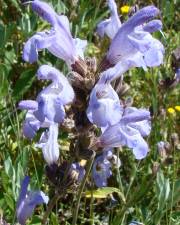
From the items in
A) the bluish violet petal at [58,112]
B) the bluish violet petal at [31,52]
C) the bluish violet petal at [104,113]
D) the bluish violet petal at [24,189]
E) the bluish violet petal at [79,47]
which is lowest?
the bluish violet petal at [24,189]

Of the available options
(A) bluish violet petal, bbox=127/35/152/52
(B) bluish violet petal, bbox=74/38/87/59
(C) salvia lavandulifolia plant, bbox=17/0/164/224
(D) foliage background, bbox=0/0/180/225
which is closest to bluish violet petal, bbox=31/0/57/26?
(C) salvia lavandulifolia plant, bbox=17/0/164/224

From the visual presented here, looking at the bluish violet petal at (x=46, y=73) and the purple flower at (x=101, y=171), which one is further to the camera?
the purple flower at (x=101, y=171)

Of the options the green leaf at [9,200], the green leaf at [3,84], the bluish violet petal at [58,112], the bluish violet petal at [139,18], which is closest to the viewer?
the bluish violet petal at [58,112]

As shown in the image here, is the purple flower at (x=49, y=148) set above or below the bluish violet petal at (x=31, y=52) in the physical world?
below

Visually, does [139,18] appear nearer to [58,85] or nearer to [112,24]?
[112,24]

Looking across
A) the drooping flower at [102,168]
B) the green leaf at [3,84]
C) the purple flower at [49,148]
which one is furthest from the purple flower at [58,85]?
the green leaf at [3,84]

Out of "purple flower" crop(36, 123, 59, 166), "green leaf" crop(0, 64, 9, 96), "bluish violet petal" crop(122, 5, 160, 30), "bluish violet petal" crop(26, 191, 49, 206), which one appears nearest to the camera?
"bluish violet petal" crop(122, 5, 160, 30)

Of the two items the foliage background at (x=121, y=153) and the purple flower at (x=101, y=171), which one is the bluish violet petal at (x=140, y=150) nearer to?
the foliage background at (x=121, y=153)

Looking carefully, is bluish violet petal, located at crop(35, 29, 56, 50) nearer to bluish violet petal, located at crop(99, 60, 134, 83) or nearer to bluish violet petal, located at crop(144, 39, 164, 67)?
bluish violet petal, located at crop(99, 60, 134, 83)
